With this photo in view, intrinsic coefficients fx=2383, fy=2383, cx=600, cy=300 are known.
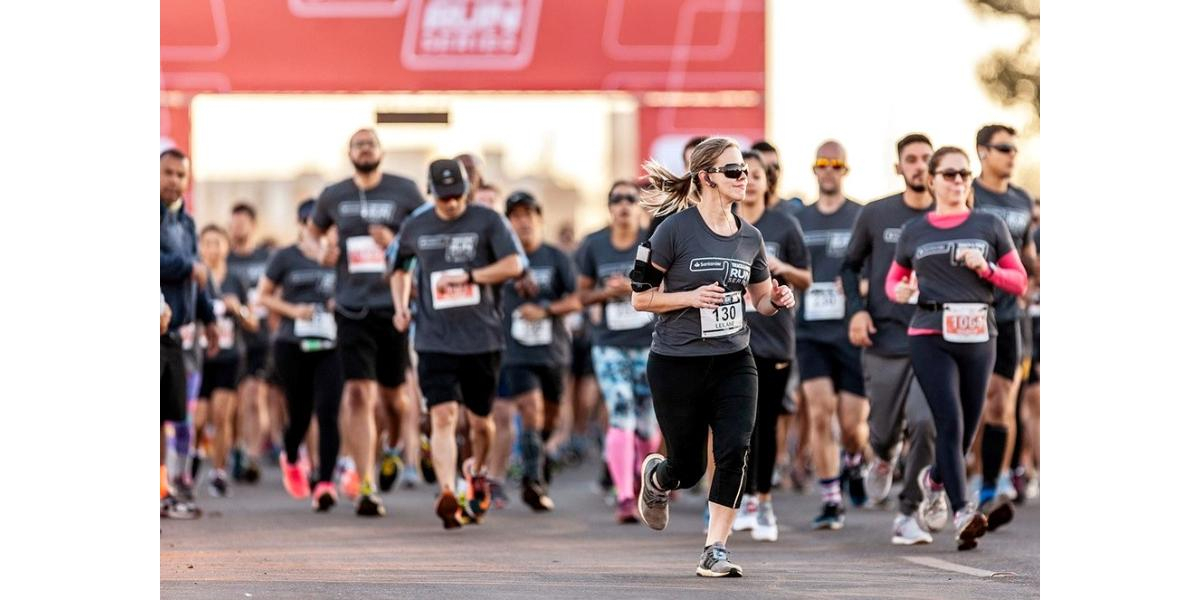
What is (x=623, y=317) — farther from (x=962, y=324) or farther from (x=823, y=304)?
(x=962, y=324)

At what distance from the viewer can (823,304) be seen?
14180 mm

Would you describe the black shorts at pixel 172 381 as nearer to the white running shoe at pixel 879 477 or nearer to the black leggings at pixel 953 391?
the white running shoe at pixel 879 477

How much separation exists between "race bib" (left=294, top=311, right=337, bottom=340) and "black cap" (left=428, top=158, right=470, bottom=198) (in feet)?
8.14

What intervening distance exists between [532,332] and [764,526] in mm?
3999

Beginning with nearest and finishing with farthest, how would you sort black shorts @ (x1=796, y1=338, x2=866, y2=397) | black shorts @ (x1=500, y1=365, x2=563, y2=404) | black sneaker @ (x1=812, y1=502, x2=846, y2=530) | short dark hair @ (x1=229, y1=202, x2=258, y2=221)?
black sneaker @ (x1=812, y1=502, x2=846, y2=530)
black shorts @ (x1=796, y1=338, x2=866, y2=397)
black shorts @ (x1=500, y1=365, x2=563, y2=404)
short dark hair @ (x1=229, y1=202, x2=258, y2=221)

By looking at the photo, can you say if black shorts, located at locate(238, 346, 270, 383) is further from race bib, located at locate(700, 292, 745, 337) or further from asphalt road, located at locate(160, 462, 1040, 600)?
race bib, located at locate(700, 292, 745, 337)

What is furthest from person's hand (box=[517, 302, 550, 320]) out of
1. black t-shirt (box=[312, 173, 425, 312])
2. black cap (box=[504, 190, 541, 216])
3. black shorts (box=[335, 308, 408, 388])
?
black t-shirt (box=[312, 173, 425, 312])

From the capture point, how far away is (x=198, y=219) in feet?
78.7

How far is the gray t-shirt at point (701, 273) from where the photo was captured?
33.3 ft

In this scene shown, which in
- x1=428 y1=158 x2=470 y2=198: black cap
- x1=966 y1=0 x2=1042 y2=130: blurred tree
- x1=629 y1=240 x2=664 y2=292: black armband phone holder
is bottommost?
x1=629 y1=240 x2=664 y2=292: black armband phone holder

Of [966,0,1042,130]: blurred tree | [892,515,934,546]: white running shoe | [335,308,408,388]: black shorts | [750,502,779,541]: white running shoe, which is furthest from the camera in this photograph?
[966,0,1042,130]: blurred tree

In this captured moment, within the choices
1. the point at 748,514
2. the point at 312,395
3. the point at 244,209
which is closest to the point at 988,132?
the point at 748,514

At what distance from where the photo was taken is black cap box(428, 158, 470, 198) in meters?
13.0

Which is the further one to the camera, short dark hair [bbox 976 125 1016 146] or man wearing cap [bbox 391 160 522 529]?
short dark hair [bbox 976 125 1016 146]
